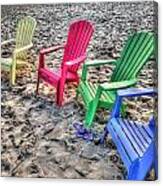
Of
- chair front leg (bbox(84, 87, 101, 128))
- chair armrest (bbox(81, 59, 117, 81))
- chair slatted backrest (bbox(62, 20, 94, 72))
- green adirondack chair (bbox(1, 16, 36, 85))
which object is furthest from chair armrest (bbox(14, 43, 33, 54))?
chair front leg (bbox(84, 87, 101, 128))

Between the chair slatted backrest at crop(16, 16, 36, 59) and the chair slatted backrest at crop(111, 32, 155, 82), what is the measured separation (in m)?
0.45

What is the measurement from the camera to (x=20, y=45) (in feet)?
8.86

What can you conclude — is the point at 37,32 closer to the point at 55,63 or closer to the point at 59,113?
the point at 55,63

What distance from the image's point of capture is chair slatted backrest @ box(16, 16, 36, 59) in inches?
106

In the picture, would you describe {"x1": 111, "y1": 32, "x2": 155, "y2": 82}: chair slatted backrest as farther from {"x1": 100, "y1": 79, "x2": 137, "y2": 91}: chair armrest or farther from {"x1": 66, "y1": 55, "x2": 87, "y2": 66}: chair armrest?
{"x1": 66, "y1": 55, "x2": 87, "y2": 66}: chair armrest

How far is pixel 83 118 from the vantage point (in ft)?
8.59

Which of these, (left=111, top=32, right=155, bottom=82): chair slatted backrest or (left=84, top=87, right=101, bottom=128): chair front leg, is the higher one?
(left=111, top=32, right=155, bottom=82): chair slatted backrest

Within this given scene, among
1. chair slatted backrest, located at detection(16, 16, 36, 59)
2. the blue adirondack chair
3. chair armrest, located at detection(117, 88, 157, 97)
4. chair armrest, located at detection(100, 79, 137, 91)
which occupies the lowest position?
the blue adirondack chair

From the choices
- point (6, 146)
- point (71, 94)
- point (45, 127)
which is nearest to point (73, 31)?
point (71, 94)

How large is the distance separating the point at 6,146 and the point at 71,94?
1.32 ft

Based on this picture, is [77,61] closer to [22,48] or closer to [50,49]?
[50,49]

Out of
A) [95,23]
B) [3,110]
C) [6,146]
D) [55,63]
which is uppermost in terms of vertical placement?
[95,23]

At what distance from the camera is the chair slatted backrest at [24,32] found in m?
2.68

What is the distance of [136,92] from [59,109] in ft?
1.27
